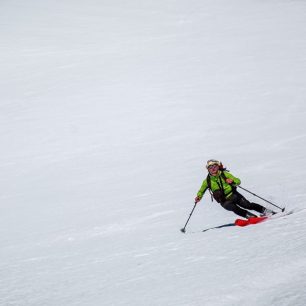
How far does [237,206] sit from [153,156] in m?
6.64

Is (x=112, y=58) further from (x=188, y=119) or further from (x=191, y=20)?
(x=188, y=119)

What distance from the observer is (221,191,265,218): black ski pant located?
715cm

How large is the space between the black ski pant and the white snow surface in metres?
0.30

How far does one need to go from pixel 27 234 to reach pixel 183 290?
5878 mm

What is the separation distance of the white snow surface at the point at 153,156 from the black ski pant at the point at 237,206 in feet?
0.98

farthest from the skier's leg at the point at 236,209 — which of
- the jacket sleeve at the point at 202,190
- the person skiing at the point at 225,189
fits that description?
→ the jacket sleeve at the point at 202,190

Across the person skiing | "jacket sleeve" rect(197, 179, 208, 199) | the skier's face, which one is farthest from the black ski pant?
the skier's face

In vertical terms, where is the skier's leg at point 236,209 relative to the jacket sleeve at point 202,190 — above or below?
below

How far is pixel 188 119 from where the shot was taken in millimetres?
16766

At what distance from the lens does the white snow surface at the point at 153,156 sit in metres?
5.45

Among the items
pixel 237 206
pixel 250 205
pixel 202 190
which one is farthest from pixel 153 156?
pixel 250 205

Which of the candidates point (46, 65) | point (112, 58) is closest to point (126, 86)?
point (112, 58)

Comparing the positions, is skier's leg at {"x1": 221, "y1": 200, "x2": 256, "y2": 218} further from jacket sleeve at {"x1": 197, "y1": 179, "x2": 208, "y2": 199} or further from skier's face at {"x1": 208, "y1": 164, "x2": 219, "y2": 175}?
skier's face at {"x1": 208, "y1": 164, "x2": 219, "y2": 175}

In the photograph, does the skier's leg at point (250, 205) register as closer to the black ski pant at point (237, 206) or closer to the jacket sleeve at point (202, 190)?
the black ski pant at point (237, 206)
